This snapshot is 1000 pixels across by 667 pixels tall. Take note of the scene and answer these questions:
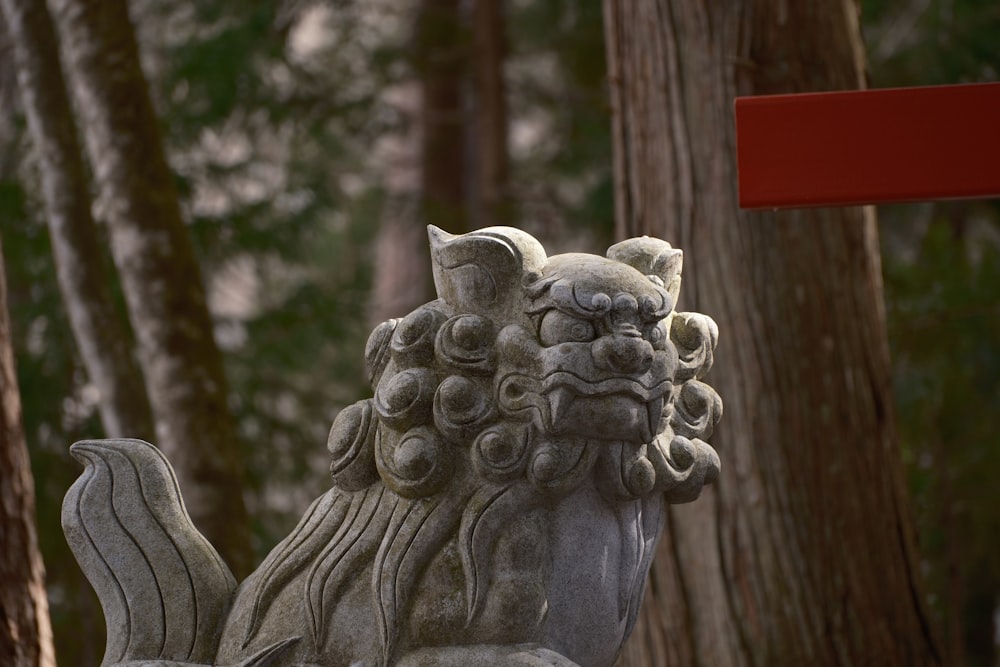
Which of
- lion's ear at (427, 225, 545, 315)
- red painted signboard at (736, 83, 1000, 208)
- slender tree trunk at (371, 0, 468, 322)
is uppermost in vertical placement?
slender tree trunk at (371, 0, 468, 322)

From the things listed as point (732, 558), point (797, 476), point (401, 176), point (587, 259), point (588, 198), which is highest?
point (401, 176)

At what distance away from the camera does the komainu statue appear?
229 centimetres

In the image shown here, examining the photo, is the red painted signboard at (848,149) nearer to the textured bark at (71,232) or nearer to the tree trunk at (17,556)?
the tree trunk at (17,556)

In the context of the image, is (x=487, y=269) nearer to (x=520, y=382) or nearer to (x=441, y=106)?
(x=520, y=382)

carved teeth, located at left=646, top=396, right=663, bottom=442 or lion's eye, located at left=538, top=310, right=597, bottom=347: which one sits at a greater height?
lion's eye, located at left=538, top=310, right=597, bottom=347

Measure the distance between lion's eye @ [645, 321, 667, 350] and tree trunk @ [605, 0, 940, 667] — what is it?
1.65 metres

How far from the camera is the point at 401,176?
11.9m

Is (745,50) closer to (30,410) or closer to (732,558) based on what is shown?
(732,558)

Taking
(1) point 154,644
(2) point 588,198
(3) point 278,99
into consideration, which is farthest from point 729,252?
(3) point 278,99

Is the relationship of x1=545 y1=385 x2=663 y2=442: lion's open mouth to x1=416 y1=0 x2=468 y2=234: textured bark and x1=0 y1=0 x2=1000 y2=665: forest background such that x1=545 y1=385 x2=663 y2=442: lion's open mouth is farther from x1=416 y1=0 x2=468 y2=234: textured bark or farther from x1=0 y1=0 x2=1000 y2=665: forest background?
x1=416 y1=0 x2=468 y2=234: textured bark

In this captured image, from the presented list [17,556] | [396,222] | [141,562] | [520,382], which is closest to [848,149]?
[520,382]

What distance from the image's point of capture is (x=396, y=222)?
9320 mm

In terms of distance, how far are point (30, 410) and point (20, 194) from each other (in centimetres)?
112

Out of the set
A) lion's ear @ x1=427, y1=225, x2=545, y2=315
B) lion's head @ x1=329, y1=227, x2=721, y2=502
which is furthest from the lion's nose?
lion's ear @ x1=427, y1=225, x2=545, y2=315
